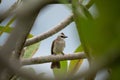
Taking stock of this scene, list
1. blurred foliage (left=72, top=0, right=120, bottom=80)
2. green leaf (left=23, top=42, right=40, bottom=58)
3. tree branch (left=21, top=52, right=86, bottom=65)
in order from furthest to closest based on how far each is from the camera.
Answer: green leaf (left=23, top=42, right=40, bottom=58)
tree branch (left=21, top=52, right=86, bottom=65)
blurred foliage (left=72, top=0, right=120, bottom=80)

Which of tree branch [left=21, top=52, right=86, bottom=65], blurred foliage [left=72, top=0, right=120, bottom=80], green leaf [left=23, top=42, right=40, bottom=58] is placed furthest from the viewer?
green leaf [left=23, top=42, right=40, bottom=58]

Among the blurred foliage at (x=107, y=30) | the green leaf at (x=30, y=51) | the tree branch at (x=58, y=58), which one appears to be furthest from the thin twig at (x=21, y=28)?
the green leaf at (x=30, y=51)

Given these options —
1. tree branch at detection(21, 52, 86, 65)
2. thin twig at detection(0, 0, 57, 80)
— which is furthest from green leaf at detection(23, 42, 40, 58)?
thin twig at detection(0, 0, 57, 80)

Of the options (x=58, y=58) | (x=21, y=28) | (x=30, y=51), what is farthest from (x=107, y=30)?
(x=30, y=51)

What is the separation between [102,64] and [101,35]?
0.07ft

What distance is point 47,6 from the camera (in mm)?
259

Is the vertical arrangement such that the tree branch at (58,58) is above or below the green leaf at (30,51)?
above

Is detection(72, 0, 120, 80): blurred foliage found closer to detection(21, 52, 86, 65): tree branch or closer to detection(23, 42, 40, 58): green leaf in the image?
detection(21, 52, 86, 65): tree branch

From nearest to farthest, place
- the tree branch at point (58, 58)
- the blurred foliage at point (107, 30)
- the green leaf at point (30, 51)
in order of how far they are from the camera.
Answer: the blurred foliage at point (107, 30) → the tree branch at point (58, 58) → the green leaf at point (30, 51)

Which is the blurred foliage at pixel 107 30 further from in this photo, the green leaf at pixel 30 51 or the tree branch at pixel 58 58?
the green leaf at pixel 30 51

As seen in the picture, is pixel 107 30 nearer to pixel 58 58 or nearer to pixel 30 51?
pixel 58 58

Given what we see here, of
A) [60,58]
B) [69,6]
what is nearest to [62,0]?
[69,6]

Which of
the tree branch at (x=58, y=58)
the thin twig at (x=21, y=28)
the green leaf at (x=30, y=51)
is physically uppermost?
the thin twig at (x=21, y=28)

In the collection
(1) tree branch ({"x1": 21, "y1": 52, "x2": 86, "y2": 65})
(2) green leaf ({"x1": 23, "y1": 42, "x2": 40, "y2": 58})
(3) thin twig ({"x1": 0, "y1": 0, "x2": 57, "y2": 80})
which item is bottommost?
(2) green leaf ({"x1": 23, "y1": 42, "x2": 40, "y2": 58})
